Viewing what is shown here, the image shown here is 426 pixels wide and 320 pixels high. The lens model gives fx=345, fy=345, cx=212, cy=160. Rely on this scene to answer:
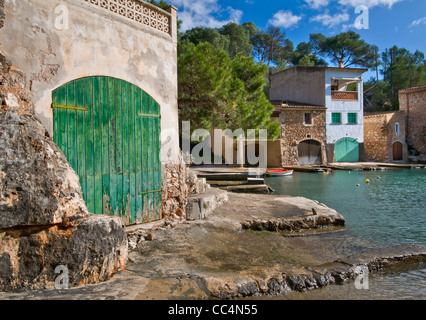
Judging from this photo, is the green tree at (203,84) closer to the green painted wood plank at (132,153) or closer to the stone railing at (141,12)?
the stone railing at (141,12)

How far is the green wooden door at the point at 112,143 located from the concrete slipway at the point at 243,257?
2.12ft

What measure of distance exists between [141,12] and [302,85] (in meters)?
27.0

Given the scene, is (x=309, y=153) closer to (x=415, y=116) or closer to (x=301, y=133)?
(x=301, y=133)

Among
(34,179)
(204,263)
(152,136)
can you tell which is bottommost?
(204,263)

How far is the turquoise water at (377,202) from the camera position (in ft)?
27.8

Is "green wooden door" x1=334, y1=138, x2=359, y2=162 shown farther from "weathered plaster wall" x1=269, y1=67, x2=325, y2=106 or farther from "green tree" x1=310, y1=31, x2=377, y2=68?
"green tree" x1=310, y1=31, x2=377, y2=68

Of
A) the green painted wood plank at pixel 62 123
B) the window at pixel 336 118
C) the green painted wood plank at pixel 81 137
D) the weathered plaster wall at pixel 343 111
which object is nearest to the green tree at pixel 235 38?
the weathered plaster wall at pixel 343 111

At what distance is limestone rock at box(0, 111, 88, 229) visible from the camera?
3.50 m

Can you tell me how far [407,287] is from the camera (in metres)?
5.12

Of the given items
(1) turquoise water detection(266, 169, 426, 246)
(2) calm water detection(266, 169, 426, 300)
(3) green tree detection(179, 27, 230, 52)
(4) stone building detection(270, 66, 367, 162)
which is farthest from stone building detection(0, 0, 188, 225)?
(4) stone building detection(270, 66, 367, 162)
